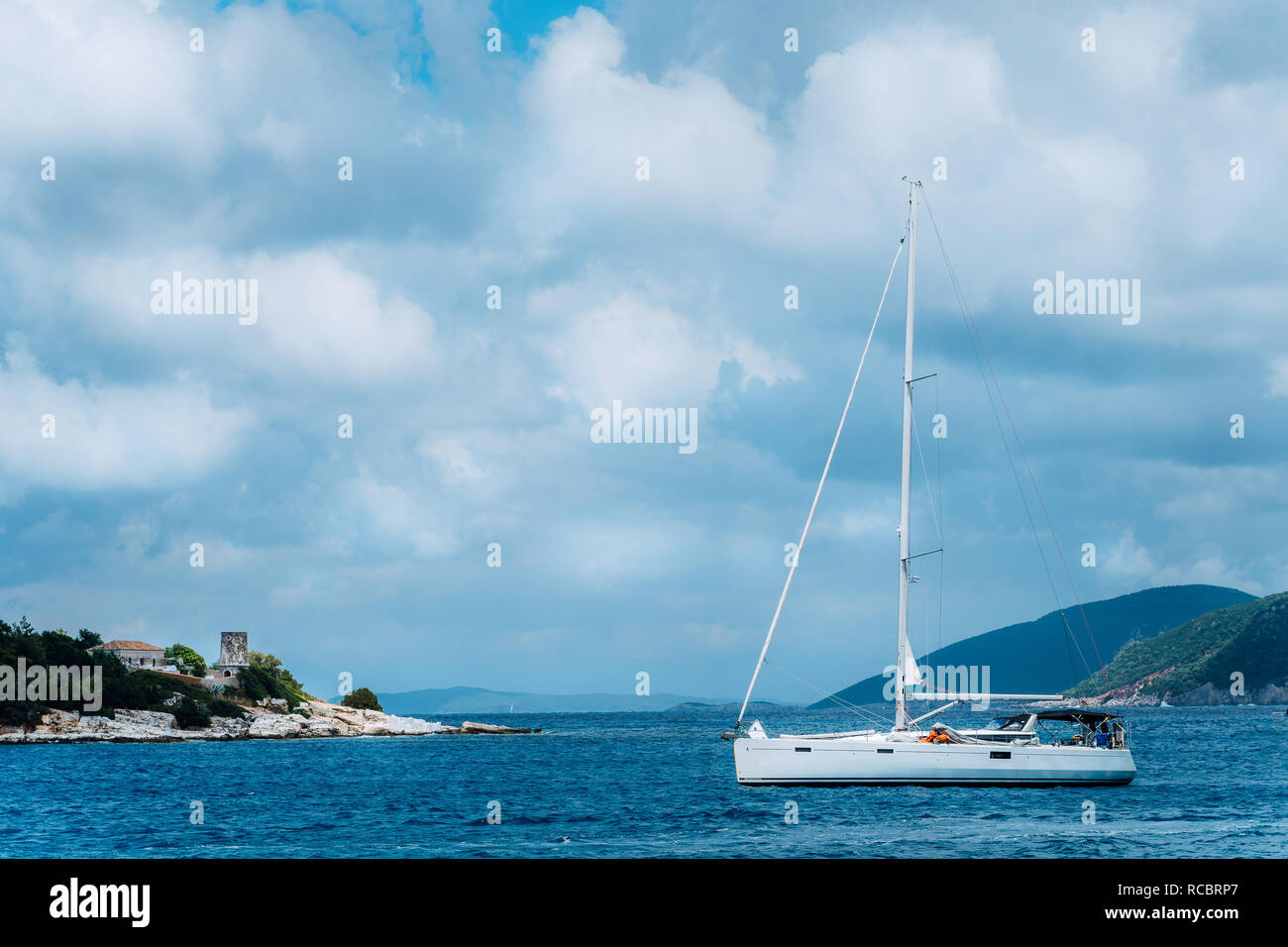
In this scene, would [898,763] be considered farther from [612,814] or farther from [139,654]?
[139,654]

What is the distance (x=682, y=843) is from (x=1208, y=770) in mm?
42717

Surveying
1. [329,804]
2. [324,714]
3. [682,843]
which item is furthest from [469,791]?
[324,714]

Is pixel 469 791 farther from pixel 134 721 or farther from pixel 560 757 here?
pixel 134 721

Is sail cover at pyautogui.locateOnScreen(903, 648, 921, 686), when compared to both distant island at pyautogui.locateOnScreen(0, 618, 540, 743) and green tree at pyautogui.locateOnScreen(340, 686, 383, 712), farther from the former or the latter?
green tree at pyautogui.locateOnScreen(340, 686, 383, 712)

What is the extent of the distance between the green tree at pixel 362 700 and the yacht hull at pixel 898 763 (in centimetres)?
12652

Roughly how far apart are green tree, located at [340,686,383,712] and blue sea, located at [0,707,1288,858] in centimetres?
8546

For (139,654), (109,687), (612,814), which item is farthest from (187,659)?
(612,814)

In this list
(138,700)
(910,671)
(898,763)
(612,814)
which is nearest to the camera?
(898,763)

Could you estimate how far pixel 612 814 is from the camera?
4309 cm

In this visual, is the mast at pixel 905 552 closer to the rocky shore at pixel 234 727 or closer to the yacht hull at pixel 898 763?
the yacht hull at pixel 898 763

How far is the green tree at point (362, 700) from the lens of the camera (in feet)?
528

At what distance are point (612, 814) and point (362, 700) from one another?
126584 mm
